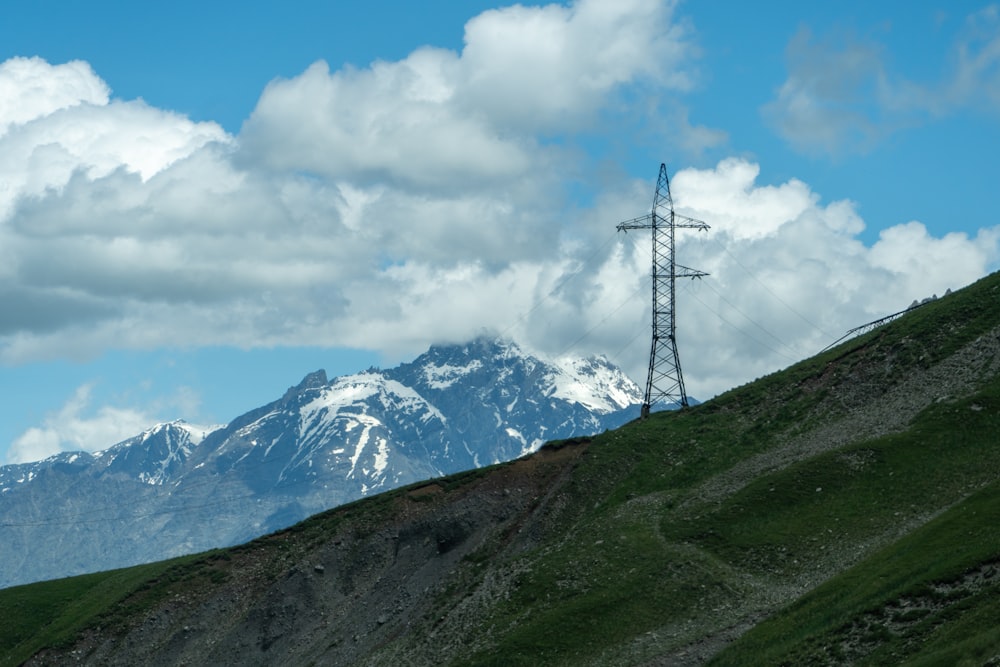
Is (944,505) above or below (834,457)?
below

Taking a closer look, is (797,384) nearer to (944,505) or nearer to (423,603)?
(944,505)

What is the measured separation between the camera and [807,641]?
64.5m

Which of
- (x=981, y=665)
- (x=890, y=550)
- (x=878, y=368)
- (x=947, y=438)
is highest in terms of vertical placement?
(x=878, y=368)

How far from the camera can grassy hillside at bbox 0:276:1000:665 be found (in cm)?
7000

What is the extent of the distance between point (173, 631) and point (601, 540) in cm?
3959

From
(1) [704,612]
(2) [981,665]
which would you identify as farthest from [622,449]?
(2) [981,665]

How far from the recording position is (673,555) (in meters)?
87.6

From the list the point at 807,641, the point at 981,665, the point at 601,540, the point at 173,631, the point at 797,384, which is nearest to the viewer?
the point at 981,665

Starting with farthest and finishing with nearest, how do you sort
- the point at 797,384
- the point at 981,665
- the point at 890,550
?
the point at 797,384 → the point at 890,550 → the point at 981,665

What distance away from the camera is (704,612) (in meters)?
79.8

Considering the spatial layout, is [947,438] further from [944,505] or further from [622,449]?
[622,449]

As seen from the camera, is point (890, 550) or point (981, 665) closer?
point (981, 665)

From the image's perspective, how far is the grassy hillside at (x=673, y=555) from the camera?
7000 cm

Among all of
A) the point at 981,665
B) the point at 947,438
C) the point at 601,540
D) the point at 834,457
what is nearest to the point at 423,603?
the point at 601,540
